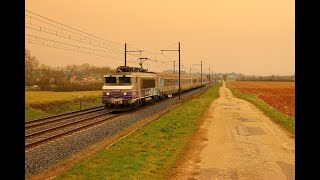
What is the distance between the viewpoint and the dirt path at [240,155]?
9.49m

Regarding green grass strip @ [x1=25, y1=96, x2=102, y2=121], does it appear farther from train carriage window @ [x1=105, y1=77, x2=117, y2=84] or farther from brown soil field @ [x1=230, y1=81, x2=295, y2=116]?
brown soil field @ [x1=230, y1=81, x2=295, y2=116]

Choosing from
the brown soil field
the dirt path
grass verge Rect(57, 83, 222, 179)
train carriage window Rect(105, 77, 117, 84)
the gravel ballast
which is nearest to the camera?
the dirt path

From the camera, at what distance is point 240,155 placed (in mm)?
11883

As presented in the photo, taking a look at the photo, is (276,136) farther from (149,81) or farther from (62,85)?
(62,85)

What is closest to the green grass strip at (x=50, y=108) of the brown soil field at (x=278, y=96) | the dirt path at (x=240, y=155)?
the dirt path at (x=240, y=155)

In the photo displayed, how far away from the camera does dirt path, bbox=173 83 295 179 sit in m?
9.49

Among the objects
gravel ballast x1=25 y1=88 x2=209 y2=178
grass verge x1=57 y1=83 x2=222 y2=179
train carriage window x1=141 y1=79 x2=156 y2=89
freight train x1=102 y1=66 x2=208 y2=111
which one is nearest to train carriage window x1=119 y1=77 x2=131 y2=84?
freight train x1=102 y1=66 x2=208 y2=111

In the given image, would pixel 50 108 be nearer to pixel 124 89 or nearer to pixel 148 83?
pixel 124 89

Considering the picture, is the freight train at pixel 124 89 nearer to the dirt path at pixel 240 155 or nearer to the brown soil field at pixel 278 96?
the dirt path at pixel 240 155

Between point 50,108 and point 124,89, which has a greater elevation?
point 124,89

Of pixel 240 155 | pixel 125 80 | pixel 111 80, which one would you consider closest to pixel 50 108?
pixel 111 80

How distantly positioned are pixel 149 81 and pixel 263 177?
2555 centimetres
